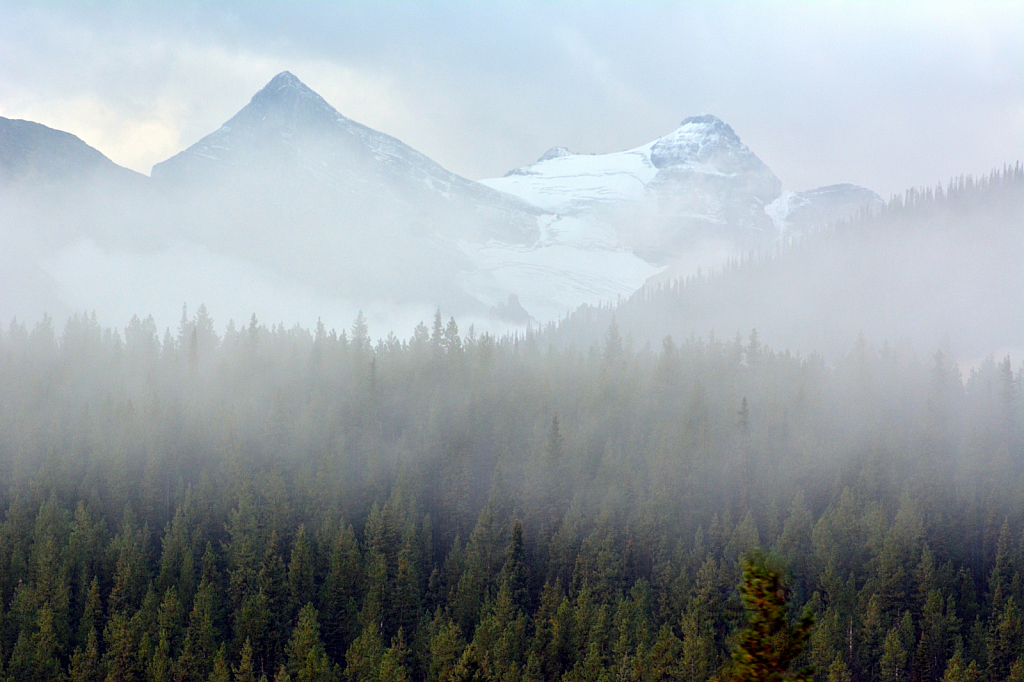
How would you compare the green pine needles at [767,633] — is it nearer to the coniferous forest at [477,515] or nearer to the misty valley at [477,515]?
the misty valley at [477,515]

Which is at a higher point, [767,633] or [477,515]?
[767,633]

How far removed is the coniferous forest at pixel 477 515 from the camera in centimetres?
10125

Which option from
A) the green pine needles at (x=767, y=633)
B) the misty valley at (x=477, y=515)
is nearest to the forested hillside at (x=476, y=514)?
the misty valley at (x=477, y=515)

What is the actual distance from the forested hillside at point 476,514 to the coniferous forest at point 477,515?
1.59ft

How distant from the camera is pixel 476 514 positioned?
145000mm

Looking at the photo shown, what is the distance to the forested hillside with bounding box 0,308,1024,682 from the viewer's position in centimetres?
10144

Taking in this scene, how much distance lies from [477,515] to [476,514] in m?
0.24

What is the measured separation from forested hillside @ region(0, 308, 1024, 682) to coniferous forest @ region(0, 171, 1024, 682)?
0.48 m

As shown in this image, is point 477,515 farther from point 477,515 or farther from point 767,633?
point 767,633

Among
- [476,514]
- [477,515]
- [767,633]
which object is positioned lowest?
[477,515]

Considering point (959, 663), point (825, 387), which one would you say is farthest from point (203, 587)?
point (825, 387)

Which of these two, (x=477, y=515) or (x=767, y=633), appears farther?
(x=477, y=515)

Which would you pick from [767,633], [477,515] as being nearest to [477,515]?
[477,515]

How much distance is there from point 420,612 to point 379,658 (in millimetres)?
16035
